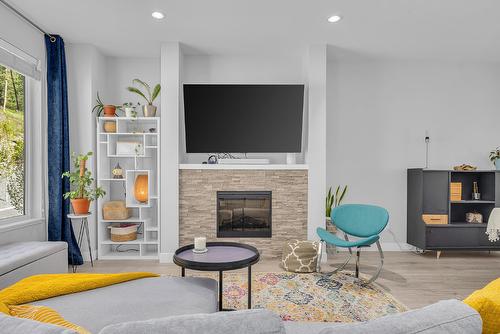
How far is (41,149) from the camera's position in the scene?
153 inches

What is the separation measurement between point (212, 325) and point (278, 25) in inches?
137

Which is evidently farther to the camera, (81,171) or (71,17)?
(81,171)

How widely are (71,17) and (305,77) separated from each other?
110 inches

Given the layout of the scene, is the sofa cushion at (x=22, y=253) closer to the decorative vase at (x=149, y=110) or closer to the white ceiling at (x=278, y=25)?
the decorative vase at (x=149, y=110)

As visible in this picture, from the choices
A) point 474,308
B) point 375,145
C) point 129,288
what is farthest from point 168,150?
point 474,308

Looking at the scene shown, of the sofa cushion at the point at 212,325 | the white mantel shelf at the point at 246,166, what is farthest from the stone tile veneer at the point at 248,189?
the sofa cushion at the point at 212,325

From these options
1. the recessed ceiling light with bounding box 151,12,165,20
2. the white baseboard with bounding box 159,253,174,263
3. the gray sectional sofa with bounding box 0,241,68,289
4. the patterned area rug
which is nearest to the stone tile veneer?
the white baseboard with bounding box 159,253,174,263

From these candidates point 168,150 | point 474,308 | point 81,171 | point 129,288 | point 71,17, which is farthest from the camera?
point 168,150

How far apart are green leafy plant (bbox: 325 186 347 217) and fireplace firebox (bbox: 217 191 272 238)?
841mm

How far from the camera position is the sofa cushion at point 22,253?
2596 millimetres

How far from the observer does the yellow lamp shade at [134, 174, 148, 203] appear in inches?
173

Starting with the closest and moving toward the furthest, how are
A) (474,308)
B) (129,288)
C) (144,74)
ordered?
(474,308) < (129,288) < (144,74)

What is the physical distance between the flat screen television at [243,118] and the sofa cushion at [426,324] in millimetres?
3504

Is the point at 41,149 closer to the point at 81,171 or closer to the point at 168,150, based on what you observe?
the point at 81,171
